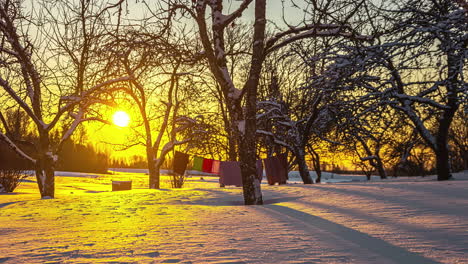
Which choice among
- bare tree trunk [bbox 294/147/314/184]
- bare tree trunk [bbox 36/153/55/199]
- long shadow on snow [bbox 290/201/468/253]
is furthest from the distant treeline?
long shadow on snow [bbox 290/201/468/253]

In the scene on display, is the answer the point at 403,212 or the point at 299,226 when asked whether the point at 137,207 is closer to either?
the point at 299,226

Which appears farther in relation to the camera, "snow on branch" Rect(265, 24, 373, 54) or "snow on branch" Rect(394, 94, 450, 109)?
"snow on branch" Rect(394, 94, 450, 109)

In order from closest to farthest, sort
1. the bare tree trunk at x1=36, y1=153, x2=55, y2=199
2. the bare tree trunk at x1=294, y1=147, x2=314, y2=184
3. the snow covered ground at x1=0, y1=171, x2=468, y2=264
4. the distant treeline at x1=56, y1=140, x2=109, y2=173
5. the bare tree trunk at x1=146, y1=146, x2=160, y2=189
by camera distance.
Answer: the snow covered ground at x1=0, y1=171, x2=468, y2=264
the bare tree trunk at x1=36, y1=153, x2=55, y2=199
the bare tree trunk at x1=294, y1=147, x2=314, y2=184
the bare tree trunk at x1=146, y1=146, x2=160, y2=189
the distant treeline at x1=56, y1=140, x2=109, y2=173

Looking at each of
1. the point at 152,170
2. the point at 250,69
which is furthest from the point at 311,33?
the point at 152,170

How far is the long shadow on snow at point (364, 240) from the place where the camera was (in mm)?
2531

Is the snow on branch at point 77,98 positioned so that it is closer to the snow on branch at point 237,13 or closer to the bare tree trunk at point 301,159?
the snow on branch at point 237,13

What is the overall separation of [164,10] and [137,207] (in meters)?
4.49

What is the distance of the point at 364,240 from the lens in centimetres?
306

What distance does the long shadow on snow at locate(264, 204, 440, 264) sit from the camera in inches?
99.6

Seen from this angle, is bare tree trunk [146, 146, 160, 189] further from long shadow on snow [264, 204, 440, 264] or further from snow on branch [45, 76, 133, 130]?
long shadow on snow [264, 204, 440, 264]

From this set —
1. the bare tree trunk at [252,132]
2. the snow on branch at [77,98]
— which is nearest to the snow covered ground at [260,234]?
the bare tree trunk at [252,132]

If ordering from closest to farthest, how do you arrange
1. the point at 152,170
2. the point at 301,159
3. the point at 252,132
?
the point at 252,132, the point at 301,159, the point at 152,170

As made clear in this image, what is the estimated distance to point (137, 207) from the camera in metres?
6.13

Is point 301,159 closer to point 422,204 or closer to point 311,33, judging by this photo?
point 311,33
